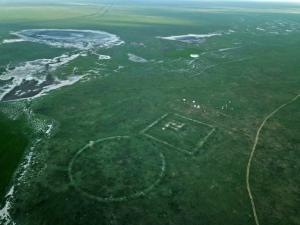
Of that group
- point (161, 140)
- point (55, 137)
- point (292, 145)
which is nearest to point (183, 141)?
point (161, 140)

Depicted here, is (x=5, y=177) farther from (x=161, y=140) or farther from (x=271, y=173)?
(x=271, y=173)

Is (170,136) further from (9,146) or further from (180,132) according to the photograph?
(9,146)

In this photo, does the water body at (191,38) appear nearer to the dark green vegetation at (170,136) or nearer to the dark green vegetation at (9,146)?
the dark green vegetation at (170,136)

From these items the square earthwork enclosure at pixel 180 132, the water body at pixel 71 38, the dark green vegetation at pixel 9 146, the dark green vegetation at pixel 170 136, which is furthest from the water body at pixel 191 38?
the dark green vegetation at pixel 9 146

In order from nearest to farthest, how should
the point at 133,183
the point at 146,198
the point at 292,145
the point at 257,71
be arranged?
the point at 146,198, the point at 133,183, the point at 292,145, the point at 257,71

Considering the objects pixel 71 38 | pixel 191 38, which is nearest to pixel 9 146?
pixel 71 38
